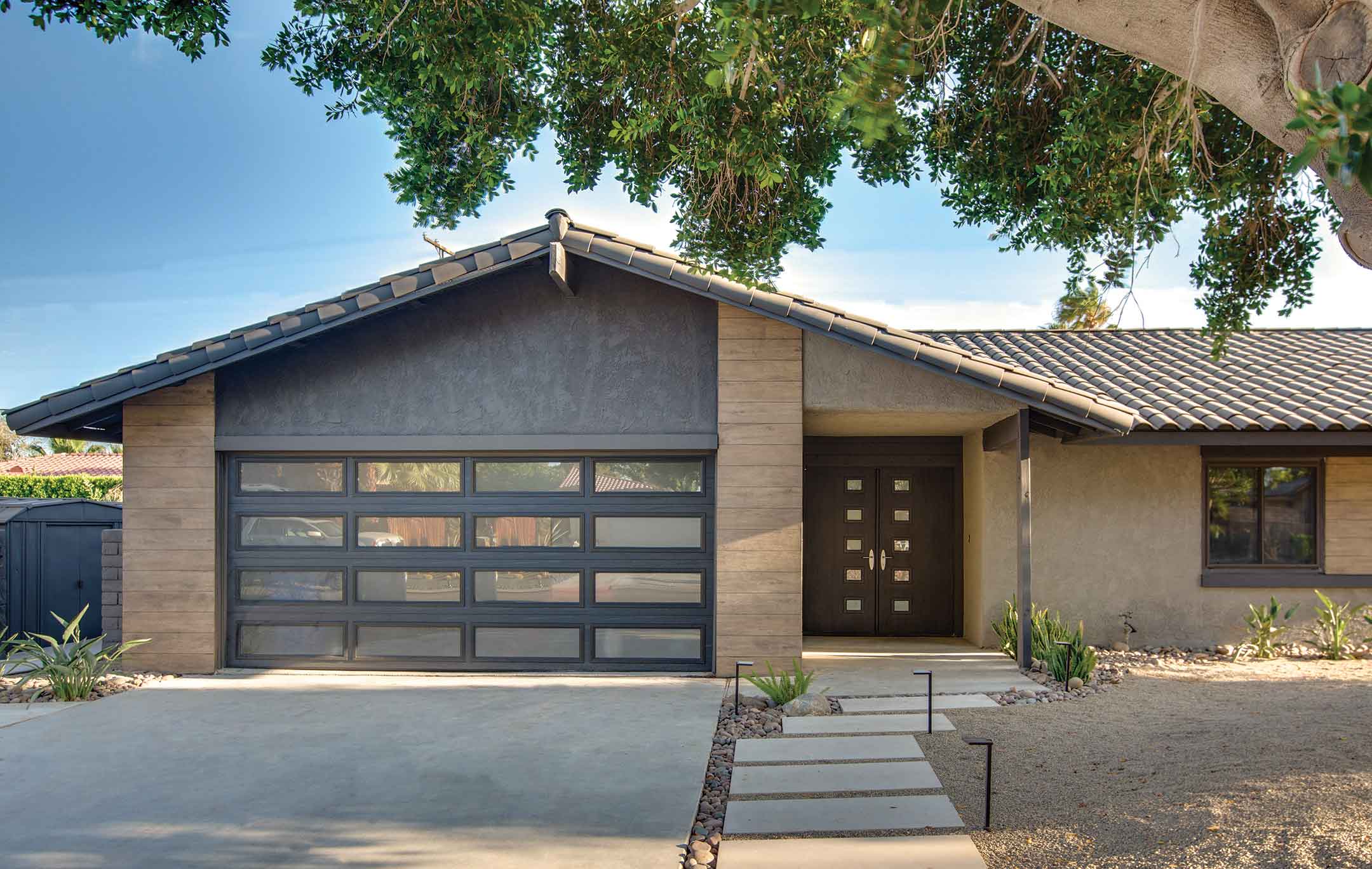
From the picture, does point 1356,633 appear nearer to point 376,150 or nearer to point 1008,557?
point 1008,557

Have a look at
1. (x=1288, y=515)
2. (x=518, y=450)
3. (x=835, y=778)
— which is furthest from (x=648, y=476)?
(x=1288, y=515)

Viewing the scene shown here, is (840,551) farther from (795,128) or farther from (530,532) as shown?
(795,128)

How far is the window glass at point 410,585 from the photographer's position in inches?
365

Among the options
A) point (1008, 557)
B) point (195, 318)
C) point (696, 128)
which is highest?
point (195, 318)

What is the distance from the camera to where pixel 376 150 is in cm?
A: 782

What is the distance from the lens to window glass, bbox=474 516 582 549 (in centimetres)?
923

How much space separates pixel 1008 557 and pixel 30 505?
11.6 meters

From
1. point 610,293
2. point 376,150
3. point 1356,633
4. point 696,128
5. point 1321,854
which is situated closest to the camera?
point 1321,854

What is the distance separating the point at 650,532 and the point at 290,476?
3803 mm

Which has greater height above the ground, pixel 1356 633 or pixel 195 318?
pixel 195 318

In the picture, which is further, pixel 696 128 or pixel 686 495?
pixel 686 495

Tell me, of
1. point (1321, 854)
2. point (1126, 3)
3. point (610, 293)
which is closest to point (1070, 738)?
point (1321, 854)

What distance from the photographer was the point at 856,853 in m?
4.43

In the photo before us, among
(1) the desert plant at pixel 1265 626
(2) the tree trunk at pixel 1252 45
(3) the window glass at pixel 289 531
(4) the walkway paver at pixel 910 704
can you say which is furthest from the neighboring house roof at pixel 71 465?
(2) the tree trunk at pixel 1252 45
